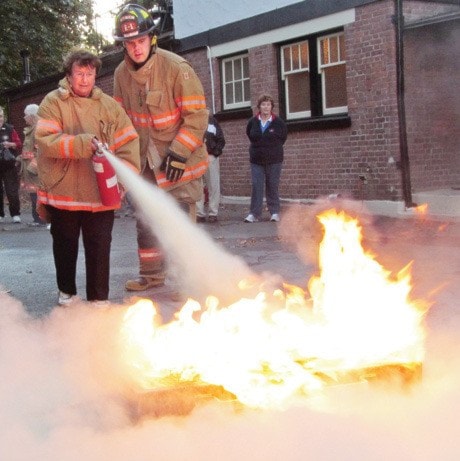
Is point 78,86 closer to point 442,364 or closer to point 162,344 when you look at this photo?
point 162,344

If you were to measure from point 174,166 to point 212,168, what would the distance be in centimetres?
644

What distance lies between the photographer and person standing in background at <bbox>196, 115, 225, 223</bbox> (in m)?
12.4

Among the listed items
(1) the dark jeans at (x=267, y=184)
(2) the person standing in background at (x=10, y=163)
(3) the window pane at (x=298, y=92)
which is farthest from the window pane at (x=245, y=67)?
(2) the person standing in background at (x=10, y=163)

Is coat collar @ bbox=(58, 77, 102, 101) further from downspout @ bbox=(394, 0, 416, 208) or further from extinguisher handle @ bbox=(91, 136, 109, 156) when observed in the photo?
downspout @ bbox=(394, 0, 416, 208)

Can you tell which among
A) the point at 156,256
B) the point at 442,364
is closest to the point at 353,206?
the point at 156,256

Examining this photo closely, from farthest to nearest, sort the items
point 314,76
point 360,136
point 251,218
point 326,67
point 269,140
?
point 314,76, point 326,67, point 360,136, point 251,218, point 269,140

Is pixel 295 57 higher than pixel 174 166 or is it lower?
higher

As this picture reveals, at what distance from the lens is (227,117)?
16031 mm

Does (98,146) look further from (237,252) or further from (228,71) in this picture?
(228,71)

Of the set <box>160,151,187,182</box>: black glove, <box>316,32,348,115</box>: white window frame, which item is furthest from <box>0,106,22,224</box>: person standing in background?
A: <box>160,151,187,182</box>: black glove

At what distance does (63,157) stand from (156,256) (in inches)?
54.8

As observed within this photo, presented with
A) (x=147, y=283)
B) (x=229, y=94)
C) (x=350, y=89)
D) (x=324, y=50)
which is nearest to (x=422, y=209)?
(x=350, y=89)

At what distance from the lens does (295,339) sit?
150 inches

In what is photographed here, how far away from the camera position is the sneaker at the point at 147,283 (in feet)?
21.9
